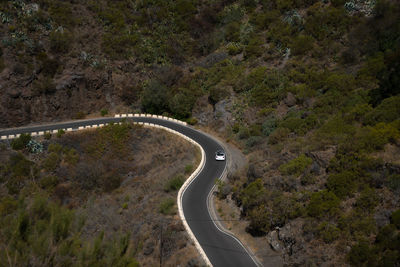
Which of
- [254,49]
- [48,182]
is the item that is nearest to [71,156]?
[48,182]

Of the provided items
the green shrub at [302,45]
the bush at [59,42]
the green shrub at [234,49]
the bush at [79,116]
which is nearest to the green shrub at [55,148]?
the bush at [79,116]

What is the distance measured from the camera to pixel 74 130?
49.6m

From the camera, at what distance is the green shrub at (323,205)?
24.8 m

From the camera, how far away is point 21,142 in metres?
45.9

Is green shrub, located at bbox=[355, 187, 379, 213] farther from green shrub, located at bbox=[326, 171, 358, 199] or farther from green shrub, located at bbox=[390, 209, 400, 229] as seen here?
green shrub, located at bbox=[390, 209, 400, 229]

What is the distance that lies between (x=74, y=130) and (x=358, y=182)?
123ft

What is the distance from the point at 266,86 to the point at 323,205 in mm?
27002

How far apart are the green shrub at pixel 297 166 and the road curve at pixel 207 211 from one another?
24.5 feet

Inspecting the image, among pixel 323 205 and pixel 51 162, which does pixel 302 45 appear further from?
pixel 51 162

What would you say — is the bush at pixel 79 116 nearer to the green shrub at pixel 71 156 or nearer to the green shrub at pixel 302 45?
the green shrub at pixel 71 156

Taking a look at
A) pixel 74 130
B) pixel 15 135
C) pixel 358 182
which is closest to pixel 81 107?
pixel 74 130

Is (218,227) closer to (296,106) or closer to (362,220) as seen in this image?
(362,220)

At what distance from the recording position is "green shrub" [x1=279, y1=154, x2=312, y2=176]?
30047mm

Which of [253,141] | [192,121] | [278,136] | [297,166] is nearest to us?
[297,166]
